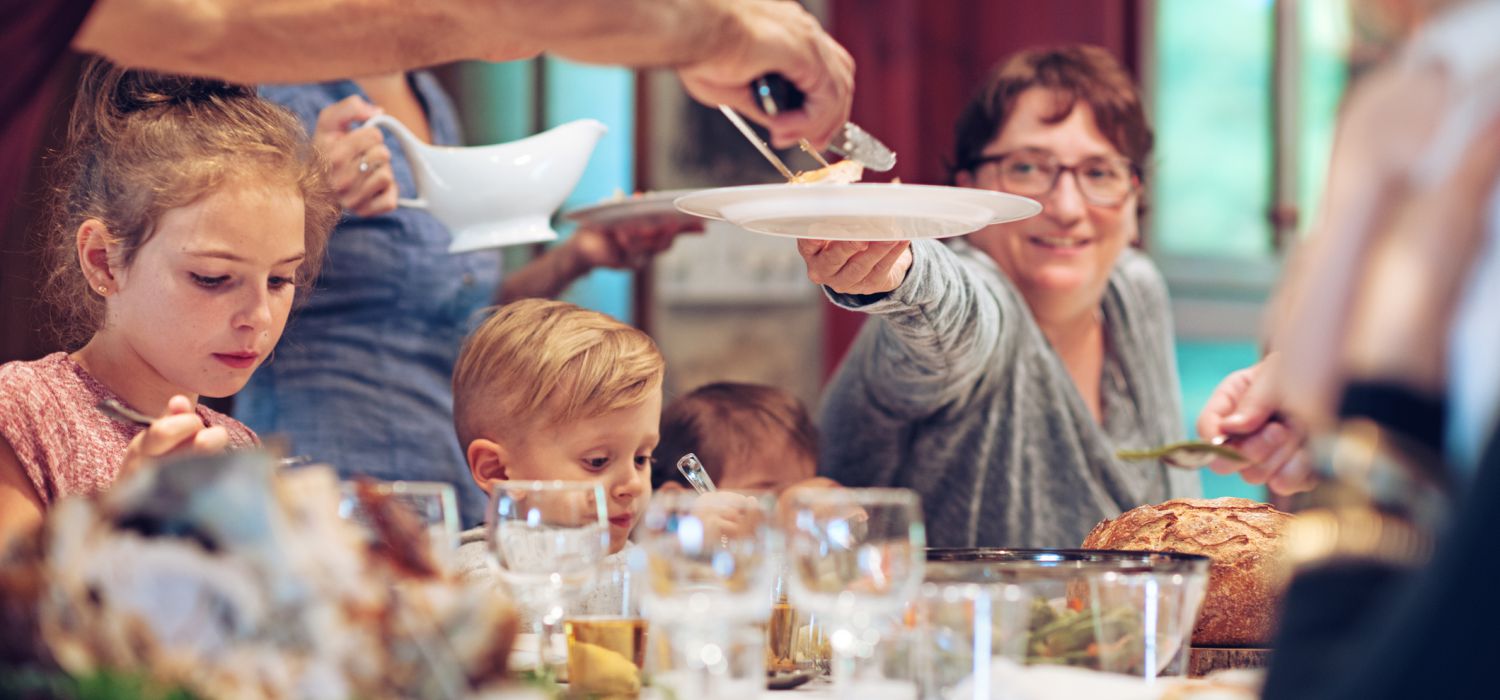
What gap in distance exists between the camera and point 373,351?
1.97 meters

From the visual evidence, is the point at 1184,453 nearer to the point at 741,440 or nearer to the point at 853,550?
the point at 853,550

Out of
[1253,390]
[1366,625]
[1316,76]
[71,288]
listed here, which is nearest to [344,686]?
[1366,625]

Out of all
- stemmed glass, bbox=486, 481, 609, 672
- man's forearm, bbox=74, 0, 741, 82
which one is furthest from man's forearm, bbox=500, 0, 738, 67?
stemmed glass, bbox=486, 481, 609, 672

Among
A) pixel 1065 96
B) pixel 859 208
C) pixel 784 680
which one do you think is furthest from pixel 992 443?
pixel 784 680

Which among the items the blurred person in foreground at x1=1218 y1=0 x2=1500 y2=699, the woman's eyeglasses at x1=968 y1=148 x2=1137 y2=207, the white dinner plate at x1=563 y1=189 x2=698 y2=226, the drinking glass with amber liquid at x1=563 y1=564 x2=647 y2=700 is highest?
the woman's eyeglasses at x1=968 y1=148 x2=1137 y2=207

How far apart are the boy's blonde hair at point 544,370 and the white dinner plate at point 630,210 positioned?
0.14m

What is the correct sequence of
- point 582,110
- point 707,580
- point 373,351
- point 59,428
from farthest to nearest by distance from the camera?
point 582,110 → point 373,351 → point 59,428 → point 707,580

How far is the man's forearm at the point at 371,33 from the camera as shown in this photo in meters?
0.97

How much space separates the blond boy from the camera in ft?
5.65

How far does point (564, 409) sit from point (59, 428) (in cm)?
57

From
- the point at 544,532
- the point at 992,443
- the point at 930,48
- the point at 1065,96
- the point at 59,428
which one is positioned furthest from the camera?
the point at 930,48

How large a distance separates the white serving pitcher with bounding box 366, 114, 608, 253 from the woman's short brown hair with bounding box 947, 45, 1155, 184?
0.72 m

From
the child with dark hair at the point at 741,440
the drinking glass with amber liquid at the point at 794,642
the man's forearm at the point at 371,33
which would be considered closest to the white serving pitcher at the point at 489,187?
the child with dark hair at the point at 741,440

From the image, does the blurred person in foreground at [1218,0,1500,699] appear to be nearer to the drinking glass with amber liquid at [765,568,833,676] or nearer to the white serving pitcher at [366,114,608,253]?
the drinking glass with amber liquid at [765,568,833,676]
